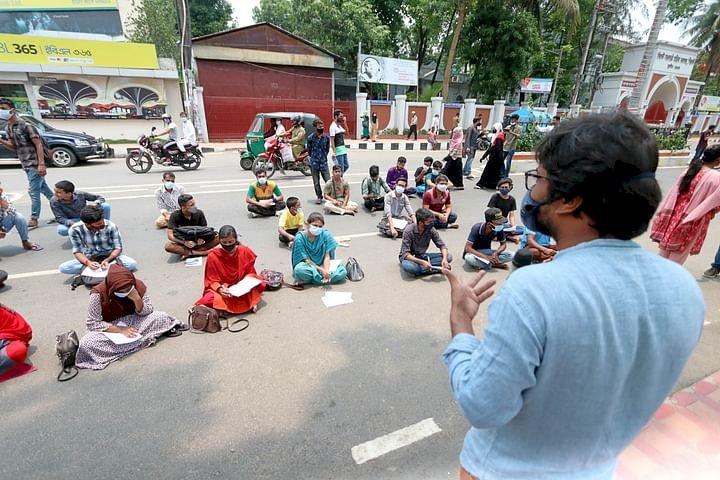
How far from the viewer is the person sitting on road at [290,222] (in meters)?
5.41

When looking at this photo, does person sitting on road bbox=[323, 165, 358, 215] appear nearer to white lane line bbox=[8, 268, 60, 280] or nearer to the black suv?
white lane line bbox=[8, 268, 60, 280]

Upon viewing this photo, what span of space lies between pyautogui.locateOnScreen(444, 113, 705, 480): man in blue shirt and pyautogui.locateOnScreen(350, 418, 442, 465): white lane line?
5.06ft

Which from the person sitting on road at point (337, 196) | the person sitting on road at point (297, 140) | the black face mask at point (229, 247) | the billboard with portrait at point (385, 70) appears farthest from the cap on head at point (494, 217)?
the billboard with portrait at point (385, 70)

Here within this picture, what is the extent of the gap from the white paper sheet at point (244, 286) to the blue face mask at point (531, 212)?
10.3ft

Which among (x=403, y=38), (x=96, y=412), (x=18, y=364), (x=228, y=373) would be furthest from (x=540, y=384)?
(x=403, y=38)

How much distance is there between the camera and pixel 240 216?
22.3ft

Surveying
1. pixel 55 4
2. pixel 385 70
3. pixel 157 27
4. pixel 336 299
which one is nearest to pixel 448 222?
pixel 336 299

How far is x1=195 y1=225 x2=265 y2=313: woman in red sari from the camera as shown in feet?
12.0

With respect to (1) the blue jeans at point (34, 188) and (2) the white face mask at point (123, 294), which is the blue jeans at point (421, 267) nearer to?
(2) the white face mask at point (123, 294)

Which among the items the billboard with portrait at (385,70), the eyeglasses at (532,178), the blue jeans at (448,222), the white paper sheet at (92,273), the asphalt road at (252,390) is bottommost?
the blue jeans at (448,222)

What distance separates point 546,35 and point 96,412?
34.0 meters

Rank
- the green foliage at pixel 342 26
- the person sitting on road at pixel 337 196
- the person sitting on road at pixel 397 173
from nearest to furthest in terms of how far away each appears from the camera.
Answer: the person sitting on road at pixel 337 196, the person sitting on road at pixel 397 173, the green foliage at pixel 342 26

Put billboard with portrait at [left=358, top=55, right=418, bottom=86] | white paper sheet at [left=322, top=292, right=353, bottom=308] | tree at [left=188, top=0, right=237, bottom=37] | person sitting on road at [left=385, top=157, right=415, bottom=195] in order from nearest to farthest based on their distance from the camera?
white paper sheet at [left=322, top=292, right=353, bottom=308], person sitting on road at [left=385, top=157, right=415, bottom=195], billboard with portrait at [left=358, top=55, right=418, bottom=86], tree at [left=188, top=0, right=237, bottom=37]

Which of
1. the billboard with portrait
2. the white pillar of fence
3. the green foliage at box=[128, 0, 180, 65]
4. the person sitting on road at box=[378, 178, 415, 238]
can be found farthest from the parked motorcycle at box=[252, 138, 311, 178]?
the green foliage at box=[128, 0, 180, 65]
